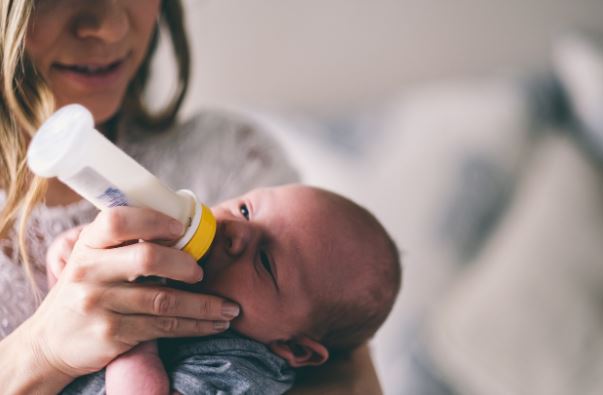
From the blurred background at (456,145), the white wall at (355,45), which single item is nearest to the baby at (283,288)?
the blurred background at (456,145)

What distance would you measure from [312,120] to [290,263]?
55.9 inches

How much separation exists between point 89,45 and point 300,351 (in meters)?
0.52

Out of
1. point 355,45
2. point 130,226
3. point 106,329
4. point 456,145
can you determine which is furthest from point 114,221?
point 355,45

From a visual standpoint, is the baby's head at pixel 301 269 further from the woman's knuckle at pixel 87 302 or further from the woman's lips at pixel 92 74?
the woman's lips at pixel 92 74

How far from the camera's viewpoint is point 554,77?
246 centimetres

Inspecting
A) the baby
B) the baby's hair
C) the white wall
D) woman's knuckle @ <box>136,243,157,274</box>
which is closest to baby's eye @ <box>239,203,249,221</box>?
the baby

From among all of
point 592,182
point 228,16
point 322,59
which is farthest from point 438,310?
point 228,16

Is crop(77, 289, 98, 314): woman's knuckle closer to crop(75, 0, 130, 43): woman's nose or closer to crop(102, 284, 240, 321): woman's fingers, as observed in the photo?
crop(102, 284, 240, 321): woman's fingers

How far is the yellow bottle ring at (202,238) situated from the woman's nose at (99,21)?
12.7 inches

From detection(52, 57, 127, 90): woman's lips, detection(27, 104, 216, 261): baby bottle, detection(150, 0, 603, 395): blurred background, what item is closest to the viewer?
detection(27, 104, 216, 261): baby bottle

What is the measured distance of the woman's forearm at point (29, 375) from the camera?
31.0 inches

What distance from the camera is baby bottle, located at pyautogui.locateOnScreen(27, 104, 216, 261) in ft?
2.05

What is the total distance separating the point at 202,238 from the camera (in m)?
0.76

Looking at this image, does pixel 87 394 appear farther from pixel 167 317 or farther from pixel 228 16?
pixel 228 16
